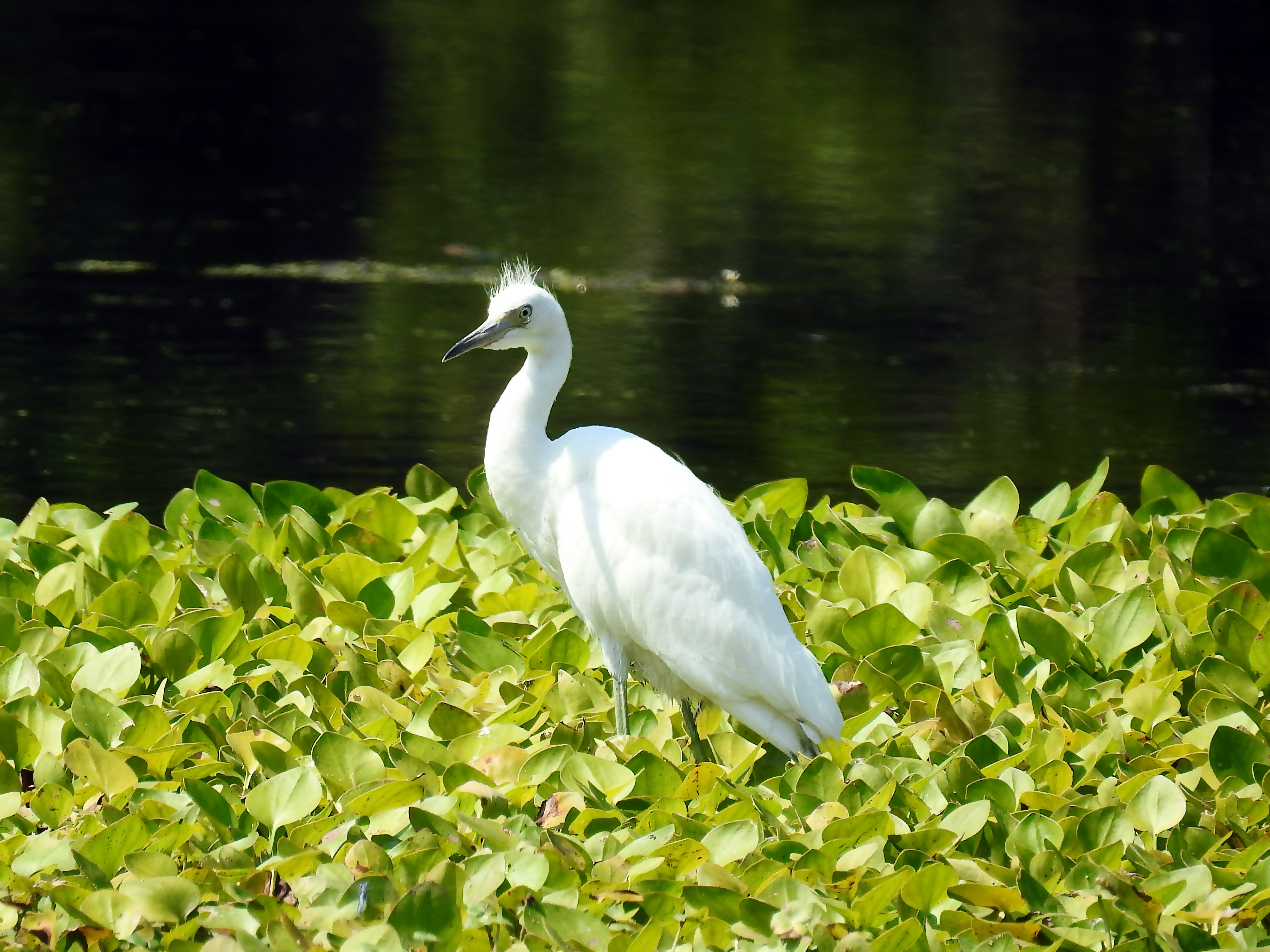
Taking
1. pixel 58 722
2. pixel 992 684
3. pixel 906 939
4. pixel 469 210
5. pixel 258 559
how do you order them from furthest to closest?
pixel 469 210
pixel 258 559
pixel 992 684
pixel 58 722
pixel 906 939

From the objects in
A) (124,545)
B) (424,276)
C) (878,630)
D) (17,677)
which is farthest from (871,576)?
(424,276)

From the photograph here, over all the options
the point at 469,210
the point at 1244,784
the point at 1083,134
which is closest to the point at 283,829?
the point at 1244,784

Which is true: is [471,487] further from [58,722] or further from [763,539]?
[58,722]

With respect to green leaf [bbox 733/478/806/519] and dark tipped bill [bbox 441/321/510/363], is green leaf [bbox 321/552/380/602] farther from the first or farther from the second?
green leaf [bbox 733/478/806/519]

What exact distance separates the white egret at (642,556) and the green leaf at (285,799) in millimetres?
690

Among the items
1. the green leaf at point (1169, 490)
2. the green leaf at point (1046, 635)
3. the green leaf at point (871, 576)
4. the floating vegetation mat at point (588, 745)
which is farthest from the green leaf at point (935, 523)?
the green leaf at point (1046, 635)

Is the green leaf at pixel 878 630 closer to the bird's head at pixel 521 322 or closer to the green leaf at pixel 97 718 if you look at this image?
the bird's head at pixel 521 322

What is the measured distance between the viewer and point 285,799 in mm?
2811

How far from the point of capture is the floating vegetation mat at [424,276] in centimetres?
804

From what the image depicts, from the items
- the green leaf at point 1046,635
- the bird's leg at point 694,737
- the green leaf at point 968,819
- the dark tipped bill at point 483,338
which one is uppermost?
the dark tipped bill at point 483,338

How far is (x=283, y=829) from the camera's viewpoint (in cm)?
287

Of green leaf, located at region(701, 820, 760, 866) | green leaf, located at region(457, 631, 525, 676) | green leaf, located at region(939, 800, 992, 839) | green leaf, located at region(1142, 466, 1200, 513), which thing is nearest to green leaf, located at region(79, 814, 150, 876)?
green leaf, located at region(701, 820, 760, 866)

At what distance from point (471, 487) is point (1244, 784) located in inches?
85.2

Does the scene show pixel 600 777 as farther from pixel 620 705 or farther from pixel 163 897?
pixel 163 897
